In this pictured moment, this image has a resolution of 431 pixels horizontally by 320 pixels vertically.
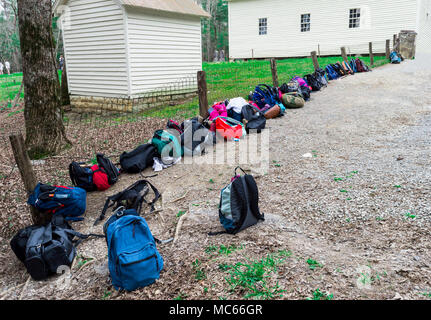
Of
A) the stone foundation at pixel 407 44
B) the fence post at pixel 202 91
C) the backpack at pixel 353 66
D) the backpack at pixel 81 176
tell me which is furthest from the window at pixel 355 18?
the backpack at pixel 81 176

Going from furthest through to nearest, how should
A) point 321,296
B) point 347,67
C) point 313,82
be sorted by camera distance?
1. point 347,67
2. point 313,82
3. point 321,296

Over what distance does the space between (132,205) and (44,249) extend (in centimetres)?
132

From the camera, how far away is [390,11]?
19.6m

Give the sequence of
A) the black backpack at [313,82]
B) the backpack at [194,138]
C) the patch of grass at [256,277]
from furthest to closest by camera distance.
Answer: the black backpack at [313,82]
the backpack at [194,138]
the patch of grass at [256,277]

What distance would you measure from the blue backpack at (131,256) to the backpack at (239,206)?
0.84 meters

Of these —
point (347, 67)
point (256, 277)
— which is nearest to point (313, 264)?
point (256, 277)

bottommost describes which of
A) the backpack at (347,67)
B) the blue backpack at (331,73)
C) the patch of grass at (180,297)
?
the patch of grass at (180,297)

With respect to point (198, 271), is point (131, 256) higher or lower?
higher

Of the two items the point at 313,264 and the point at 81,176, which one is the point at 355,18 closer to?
the point at 81,176

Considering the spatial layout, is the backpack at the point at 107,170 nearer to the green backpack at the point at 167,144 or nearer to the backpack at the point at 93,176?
the backpack at the point at 93,176

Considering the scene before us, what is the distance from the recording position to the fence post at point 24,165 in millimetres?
3816

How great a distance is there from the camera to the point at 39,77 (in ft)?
22.5

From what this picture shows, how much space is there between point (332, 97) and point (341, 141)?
4238mm
